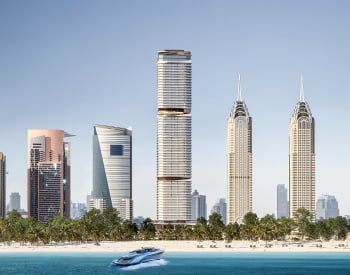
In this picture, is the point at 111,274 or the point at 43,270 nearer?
the point at 111,274

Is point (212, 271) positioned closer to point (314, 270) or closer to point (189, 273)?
point (189, 273)

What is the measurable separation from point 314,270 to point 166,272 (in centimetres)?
3782

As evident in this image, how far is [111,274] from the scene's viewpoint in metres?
183

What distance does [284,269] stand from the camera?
200 m

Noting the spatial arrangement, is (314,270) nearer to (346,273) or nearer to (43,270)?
(346,273)

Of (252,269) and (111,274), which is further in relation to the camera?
(252,269)

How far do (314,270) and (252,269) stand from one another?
15.4 m

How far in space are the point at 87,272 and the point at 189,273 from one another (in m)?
24.1

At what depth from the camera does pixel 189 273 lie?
187 metres

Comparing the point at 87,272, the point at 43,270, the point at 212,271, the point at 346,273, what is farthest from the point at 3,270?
the point at 346,273

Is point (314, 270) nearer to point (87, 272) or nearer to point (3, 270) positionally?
point (87, 272)

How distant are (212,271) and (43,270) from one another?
4149 centimetres

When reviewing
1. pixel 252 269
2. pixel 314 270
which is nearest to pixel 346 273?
pixel 314 270

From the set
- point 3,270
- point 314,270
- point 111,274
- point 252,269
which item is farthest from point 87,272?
point 314,270
